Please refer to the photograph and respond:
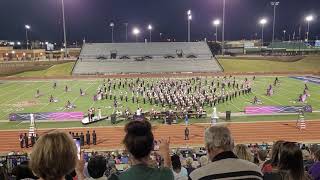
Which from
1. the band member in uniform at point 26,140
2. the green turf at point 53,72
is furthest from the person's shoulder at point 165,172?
the green turf at point 53,72

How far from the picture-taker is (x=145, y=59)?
64750 millimetres

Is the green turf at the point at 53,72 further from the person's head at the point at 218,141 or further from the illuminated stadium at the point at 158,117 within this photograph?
the person's head at the point at 218,141

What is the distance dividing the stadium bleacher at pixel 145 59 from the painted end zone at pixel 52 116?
2995 centimetres

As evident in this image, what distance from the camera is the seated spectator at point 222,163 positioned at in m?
3.24

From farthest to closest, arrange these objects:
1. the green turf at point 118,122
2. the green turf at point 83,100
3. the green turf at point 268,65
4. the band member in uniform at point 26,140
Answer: the green turf at point 268,65 → the green turf at point 83,100 → the green turf at point 118,122 → the band member in uniform at point 26,140

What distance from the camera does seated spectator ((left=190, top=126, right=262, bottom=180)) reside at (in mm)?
3236

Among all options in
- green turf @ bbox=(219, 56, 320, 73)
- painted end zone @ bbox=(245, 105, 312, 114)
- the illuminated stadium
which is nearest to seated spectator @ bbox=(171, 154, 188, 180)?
the illuminated stadium

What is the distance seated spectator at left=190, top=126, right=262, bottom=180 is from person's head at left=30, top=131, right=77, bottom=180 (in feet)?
3.60

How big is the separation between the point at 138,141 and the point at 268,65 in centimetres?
5880

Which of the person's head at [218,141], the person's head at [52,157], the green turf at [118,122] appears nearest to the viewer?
the person's head at [52,157]

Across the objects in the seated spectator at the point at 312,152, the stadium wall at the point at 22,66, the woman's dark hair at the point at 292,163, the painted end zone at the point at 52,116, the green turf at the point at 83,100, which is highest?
the stadium wall at the point at 22,66

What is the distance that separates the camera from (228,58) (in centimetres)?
6494

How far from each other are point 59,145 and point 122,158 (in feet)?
36.0

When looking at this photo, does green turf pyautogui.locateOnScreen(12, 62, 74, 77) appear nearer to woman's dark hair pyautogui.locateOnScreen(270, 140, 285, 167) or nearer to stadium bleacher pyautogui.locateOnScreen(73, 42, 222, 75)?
stadium bleacher pyautogui.locateOnScreen(73, 42, 222, 75)
